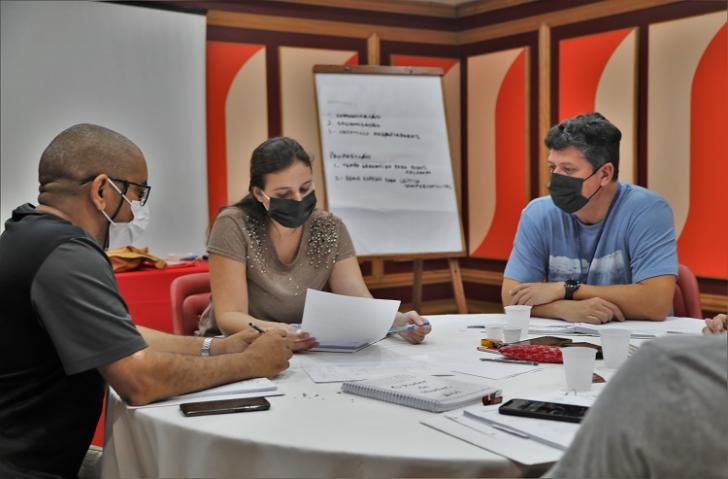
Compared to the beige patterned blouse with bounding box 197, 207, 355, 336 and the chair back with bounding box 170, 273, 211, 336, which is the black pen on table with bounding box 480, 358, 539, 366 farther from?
the chair back with bounding box 170, 273, 211, 336

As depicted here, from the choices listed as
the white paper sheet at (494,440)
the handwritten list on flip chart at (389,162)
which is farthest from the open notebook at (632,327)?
the handwritten list on flip chart at (389,162)

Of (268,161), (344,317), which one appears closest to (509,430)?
(344,317)

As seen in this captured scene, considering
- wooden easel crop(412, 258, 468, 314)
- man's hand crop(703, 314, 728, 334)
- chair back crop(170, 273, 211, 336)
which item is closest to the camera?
man's hand crop(703, 314, 728, 334)

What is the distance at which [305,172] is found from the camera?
2814 millimetres

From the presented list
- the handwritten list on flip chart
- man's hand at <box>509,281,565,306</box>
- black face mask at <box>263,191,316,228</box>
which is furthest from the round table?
the handwritten list on flip chart

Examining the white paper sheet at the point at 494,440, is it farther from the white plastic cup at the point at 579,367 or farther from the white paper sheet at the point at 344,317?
the white paper sheet at the point at 344,317

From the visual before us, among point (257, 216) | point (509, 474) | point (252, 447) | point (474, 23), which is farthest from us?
point (474, 23)

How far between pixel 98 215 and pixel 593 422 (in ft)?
4.37

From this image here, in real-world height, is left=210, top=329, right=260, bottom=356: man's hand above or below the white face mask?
below

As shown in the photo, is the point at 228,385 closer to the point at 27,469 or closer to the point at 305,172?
the point at 27,469

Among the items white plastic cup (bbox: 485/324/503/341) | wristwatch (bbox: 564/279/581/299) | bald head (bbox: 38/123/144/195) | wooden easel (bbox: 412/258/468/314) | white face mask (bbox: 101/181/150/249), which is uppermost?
bald head (bbox: 38/123/144/195)

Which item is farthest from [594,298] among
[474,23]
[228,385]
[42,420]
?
[474,23]

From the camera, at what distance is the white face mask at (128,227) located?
74.4 inches

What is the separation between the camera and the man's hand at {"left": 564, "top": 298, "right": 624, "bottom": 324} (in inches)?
101
